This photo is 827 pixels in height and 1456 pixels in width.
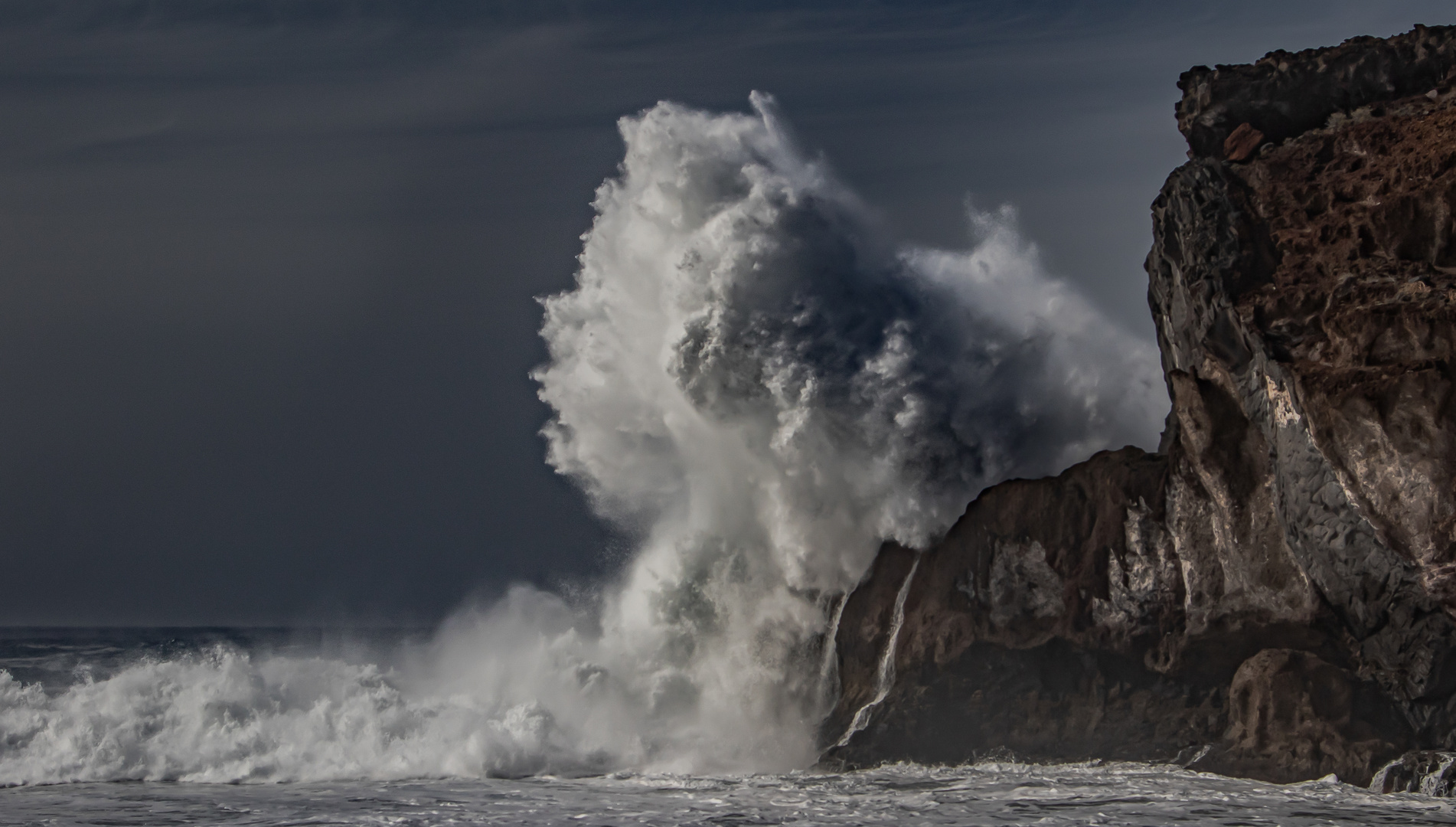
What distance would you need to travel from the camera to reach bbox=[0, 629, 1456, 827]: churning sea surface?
1638 centimetres

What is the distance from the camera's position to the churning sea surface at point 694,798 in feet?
53.7

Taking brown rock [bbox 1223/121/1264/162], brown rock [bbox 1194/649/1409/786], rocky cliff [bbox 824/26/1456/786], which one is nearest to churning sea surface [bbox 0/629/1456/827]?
brown rock [bbox 1194/649/1409/786]

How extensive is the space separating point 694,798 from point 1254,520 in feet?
35.0

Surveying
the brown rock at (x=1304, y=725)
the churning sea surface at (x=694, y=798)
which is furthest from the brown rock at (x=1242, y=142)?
the churning sea surface at (x=694, y=798)

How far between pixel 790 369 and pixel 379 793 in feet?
36.9

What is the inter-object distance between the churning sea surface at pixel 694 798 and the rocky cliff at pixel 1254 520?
109cm

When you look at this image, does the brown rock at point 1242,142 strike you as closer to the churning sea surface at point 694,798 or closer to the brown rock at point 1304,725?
the brown rock at point 1304,725

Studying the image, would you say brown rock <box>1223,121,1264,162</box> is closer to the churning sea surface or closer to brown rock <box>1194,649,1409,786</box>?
brown rock <box>1194,649,1409,786</box>

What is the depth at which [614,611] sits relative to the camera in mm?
28188

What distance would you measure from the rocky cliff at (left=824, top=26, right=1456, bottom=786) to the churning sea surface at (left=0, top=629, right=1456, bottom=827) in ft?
3.58

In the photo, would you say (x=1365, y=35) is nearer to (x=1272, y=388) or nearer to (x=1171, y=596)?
(x=1272, y=388)

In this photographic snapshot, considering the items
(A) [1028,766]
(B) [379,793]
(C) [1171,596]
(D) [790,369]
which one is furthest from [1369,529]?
(B) [379,793]

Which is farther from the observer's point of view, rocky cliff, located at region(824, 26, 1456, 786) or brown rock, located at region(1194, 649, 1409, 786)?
brown rock, located at region(1194, 649, 1409, 786)

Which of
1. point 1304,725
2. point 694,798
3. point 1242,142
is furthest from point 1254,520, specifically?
point 694,798
